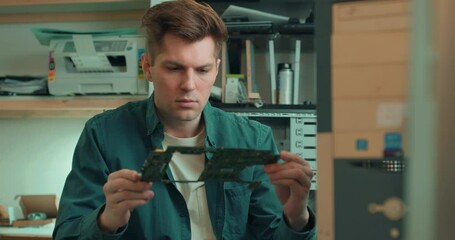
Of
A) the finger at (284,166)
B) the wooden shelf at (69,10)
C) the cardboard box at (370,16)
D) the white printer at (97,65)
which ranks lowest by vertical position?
the finger at (284,166)

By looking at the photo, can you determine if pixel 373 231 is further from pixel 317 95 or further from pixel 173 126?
pixel 173 126

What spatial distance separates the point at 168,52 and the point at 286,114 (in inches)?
41.0

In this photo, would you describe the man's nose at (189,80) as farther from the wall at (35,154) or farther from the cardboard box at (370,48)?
the wall at (35,154)

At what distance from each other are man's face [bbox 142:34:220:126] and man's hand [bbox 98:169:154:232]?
31cm

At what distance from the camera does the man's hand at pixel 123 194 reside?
2.94ft

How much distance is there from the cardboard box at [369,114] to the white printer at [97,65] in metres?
1.81

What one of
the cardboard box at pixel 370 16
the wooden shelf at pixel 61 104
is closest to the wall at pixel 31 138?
the wooden shelf at pixel 61 104

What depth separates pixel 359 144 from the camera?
0.51 m

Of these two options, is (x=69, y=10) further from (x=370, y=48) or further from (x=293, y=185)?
(x=370, y=48)

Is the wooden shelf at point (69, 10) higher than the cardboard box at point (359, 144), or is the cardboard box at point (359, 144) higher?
the wooden shelf at point (69, 10)

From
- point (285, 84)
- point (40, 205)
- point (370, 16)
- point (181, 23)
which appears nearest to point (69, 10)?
point (40, 205)

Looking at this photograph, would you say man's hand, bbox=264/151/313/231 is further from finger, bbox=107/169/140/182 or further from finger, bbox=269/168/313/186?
finger, bbox=107/169/140/182

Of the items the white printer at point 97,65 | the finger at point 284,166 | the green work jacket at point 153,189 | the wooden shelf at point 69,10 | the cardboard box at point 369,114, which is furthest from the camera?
the wooden shelf at point 69,10

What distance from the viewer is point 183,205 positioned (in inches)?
46.6
